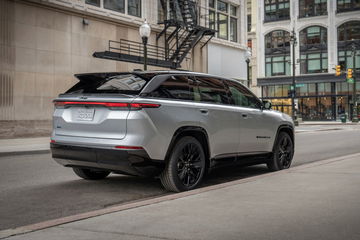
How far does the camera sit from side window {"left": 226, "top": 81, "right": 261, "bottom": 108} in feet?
27.3

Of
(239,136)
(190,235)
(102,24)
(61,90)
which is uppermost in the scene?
(102,24)

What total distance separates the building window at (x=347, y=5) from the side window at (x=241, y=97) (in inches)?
2270

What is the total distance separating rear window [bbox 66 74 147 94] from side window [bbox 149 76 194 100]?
271 millimetres

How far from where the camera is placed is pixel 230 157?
26.0ft

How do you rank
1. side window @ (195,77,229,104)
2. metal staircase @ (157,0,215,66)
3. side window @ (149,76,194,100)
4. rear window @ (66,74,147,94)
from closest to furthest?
rear window @ (66,74,147,94) → side window @ (149,76,194,100) → side window @ (195,77,229,104) → metal staircase @ (157,0,215,66)

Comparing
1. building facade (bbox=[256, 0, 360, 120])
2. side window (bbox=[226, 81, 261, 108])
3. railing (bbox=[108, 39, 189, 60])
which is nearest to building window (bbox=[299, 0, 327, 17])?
building facade (bbox=[256, 0, 360, 120])

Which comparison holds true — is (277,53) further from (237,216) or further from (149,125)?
(237,216)

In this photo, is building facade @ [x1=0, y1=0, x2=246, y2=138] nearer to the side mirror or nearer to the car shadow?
the car shadow

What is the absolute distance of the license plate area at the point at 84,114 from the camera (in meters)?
6.69

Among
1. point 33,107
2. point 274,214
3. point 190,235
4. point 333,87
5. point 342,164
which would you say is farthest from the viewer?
point 333,87

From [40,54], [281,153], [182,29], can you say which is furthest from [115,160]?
[182,29]

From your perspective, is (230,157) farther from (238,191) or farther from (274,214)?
(274,214)

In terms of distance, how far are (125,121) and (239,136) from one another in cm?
250

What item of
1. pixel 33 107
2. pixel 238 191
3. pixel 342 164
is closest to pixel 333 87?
pixel 33 107
